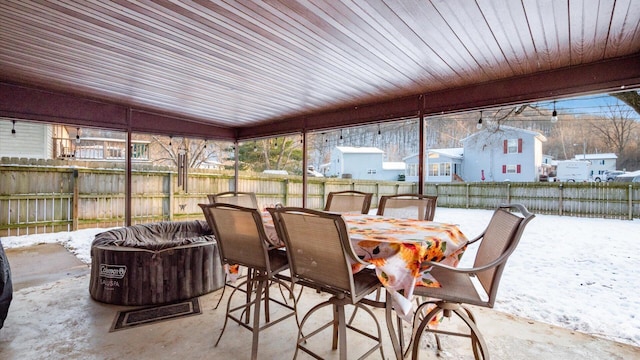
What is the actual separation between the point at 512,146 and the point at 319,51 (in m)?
13.3

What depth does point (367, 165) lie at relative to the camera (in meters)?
15.4

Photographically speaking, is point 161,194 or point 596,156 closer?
point 161,194

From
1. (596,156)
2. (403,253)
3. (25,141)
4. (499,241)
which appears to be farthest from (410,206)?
(596,156)

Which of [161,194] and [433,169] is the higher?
[433,169]

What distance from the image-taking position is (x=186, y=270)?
2.86 m

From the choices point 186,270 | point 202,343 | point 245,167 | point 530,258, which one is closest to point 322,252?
point 202,343

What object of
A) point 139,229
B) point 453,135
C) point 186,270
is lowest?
point 186,270

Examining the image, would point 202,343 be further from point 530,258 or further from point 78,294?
point 530,258

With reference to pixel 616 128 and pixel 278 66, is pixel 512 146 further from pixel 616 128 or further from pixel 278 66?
pixel 278 66

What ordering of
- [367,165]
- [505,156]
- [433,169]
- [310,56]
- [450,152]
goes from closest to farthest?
[310,56], [505,156], [433,169], [450,152], [367,165]

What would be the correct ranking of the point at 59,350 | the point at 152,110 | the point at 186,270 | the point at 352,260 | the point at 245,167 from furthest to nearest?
the point at 245,167 < the point at 152,110 < the point at 186,270 < the point at 59,350 < the point at 352,260

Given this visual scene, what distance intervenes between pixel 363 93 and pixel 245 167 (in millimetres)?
8639

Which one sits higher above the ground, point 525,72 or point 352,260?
point 525,72

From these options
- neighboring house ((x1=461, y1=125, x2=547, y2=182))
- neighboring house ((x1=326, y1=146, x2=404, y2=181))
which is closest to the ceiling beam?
neighboring house ((x1=461, y1=125, x2=547, y2=182))
